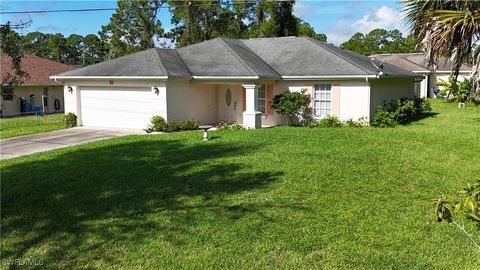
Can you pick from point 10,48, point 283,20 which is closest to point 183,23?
point 283,20

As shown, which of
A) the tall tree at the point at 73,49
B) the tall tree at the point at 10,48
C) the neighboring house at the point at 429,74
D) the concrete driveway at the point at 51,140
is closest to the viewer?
the tall tree at the point at 10,48

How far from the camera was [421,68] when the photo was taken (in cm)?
3825

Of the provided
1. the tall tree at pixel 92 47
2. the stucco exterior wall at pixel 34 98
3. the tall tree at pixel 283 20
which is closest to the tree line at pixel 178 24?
the tall tree at pixel 283 20

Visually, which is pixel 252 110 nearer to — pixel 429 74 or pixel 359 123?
pixel 359 123

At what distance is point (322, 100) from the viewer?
66.0 ft

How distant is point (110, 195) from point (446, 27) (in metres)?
9.47

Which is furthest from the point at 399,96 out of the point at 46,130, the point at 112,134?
the point at 46,130

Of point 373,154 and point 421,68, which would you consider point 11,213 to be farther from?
point 421,68

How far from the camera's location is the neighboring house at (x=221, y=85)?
63.5ft

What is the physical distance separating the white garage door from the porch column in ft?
13.5

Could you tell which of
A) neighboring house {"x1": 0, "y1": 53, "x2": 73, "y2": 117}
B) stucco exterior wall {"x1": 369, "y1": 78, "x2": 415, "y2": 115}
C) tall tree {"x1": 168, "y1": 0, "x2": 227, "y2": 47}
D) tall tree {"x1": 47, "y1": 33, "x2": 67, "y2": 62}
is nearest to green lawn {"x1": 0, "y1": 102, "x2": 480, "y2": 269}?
stucco exterior wall {"x1": 369, "y1": 78, "x2": 415, "y2": 115}

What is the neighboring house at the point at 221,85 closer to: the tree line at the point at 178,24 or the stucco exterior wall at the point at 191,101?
the stucco exterior wall at the point at 191,101

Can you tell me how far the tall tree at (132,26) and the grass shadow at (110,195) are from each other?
111 feet

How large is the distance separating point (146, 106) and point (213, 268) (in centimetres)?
1504
